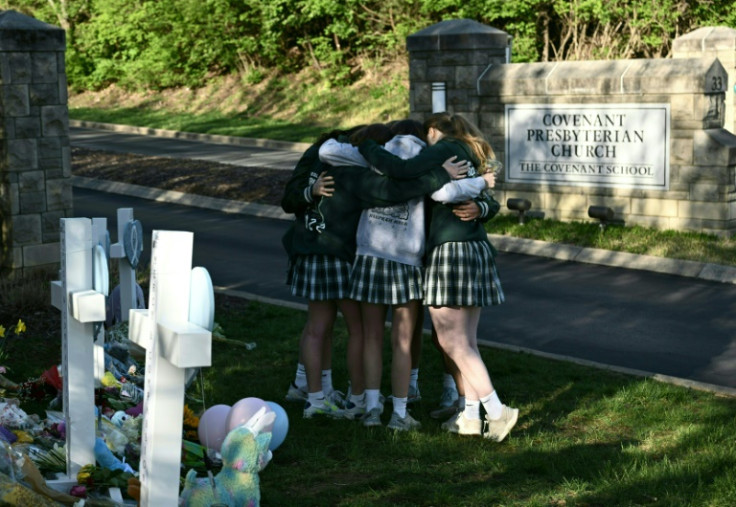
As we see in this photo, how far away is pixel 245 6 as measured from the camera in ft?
117

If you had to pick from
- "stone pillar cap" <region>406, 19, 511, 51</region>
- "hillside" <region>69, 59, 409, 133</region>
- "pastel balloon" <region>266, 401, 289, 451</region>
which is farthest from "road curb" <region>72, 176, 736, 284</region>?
"hillside" <region>69, 59, 409, 133</region>

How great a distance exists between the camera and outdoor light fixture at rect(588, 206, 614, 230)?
13.8m

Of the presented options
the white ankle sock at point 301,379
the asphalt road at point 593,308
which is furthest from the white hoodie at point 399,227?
the asphalt road at point 593,308

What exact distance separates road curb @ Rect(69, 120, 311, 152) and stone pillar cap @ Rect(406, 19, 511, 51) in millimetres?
10332

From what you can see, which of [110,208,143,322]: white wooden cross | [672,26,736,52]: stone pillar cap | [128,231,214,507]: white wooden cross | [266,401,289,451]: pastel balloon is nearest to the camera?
[128,231,214,507]: white wooden cross

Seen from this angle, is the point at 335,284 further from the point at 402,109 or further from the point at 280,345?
the point at 402,109

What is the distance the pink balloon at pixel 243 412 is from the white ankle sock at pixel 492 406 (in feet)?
4.11

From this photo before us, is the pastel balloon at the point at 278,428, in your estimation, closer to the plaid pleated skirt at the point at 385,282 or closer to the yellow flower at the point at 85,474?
the plaid pleated skirt at the point at 385,282

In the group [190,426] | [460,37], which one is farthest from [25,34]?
[460,37]

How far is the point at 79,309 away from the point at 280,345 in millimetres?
3672

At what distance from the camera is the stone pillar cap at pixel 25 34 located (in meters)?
10.4

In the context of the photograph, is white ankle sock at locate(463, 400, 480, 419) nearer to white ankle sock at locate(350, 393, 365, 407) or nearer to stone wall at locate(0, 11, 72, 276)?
white ankle sock at locate(350, 393, 365, 407)


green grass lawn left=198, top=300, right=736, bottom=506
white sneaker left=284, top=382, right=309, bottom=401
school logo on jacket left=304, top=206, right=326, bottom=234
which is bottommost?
green grass lawn left=198, top=300, right=736, bottom=506

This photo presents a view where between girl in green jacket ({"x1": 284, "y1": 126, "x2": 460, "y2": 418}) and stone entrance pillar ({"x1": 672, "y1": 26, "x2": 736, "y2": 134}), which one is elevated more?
stone entrance pillar ({"x1": 672, "y1": 26, "x2": 736, "y2": 134})
